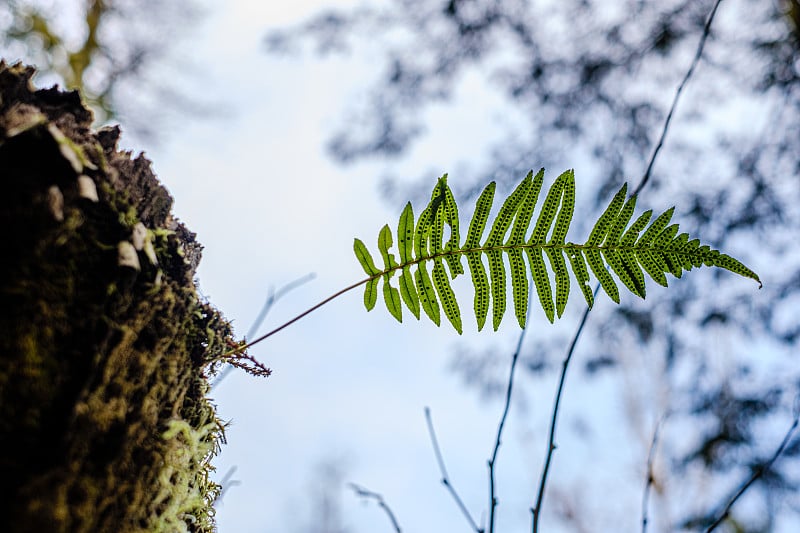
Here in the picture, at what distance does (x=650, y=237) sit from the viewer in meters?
1.00

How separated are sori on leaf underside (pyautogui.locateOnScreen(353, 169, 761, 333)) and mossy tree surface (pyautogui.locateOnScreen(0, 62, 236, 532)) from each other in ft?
1.29

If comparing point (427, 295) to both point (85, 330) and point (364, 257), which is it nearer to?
point (364, 257)

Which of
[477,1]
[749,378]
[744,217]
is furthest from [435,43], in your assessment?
[749,378]

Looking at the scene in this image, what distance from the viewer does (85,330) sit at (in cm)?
67

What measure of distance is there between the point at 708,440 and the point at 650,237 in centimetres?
417

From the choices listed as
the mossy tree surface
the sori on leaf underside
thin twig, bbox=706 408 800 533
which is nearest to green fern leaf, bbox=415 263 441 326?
the sori on leaf underside

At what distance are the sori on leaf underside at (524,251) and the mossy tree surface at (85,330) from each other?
0.39m

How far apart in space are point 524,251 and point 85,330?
740 mm

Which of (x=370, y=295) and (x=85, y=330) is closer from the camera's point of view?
(x=85, y=330)

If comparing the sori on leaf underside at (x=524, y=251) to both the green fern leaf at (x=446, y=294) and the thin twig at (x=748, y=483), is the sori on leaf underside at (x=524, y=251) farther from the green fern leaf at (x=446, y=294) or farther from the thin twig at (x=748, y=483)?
the thin twig at (x=748, y=483)

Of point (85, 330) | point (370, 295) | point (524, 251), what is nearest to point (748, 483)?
point (524, 251)

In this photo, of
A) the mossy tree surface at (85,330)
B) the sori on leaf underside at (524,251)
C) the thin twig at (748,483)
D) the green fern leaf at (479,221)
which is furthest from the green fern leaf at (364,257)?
the thin twig at (748,483)

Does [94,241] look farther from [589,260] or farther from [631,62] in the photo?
[631,62]

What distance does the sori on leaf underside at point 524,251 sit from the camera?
0.99 meters
